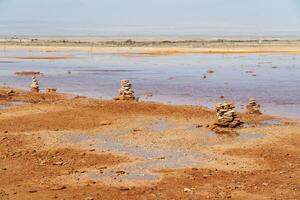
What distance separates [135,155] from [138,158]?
0.40 m

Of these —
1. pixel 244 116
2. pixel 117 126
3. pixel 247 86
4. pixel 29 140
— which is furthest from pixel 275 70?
pixel 29 140

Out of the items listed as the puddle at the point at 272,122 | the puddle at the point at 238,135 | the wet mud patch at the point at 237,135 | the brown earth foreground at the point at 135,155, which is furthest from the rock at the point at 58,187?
the puddle at the point at 272,122

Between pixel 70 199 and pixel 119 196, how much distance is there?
1.04 meters

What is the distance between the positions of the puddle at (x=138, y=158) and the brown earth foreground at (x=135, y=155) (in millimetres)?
87

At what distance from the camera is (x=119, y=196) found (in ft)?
39.3

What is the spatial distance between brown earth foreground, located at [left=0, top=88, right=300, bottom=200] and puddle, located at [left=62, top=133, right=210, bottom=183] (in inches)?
3.4

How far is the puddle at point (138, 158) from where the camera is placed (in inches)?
537

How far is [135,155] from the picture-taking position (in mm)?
15875

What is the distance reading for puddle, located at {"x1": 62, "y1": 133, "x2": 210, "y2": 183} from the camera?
13.6 m

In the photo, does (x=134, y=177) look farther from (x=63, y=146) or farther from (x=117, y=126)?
(x=117, y=126)

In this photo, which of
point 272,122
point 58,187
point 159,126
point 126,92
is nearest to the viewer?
point 58,187

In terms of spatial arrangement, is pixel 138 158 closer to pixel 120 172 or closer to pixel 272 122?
pixel 120 172

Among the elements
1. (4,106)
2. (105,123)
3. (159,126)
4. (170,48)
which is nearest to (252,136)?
(159,126)

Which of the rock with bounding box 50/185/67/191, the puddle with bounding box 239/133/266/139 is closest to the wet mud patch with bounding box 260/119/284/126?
the puddle with bounding box 239/133/266/139
